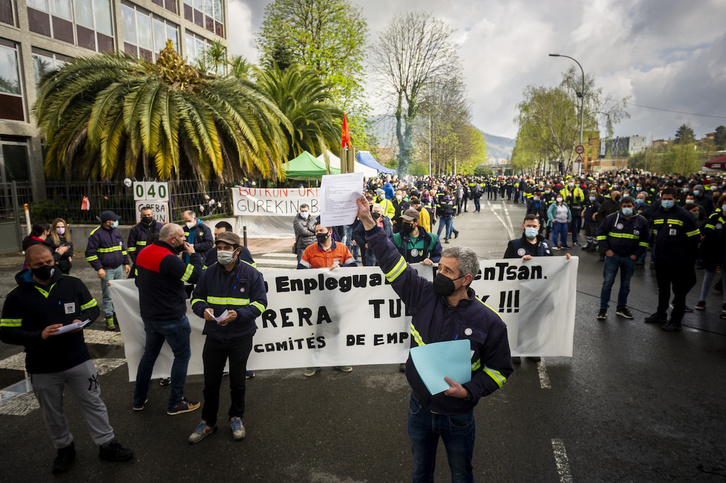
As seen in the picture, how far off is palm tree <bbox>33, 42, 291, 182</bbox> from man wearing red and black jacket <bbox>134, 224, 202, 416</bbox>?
10.7 meters

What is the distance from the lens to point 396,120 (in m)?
39.1

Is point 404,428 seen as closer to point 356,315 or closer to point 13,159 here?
point 356,315

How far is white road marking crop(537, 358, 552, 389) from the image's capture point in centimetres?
516

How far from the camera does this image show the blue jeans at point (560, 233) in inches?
566

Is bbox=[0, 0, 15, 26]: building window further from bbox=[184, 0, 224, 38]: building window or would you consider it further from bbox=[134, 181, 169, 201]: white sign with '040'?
bbox=[134, 181, 169, 201]: white sign with '040'

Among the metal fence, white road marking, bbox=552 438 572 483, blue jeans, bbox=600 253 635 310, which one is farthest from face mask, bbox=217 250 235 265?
the metal fence

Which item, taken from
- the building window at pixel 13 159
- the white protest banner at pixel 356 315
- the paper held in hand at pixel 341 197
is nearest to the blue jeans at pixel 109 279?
the white protest banner at pixel 356 315

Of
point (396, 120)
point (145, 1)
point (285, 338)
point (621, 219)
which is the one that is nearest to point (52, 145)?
point (145, 1)

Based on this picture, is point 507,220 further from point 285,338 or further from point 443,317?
point 443,317

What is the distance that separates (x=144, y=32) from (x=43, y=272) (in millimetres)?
24349

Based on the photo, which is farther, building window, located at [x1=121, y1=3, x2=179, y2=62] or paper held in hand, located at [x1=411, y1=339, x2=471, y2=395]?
building window, located at [x1=121, y1=3, x2=179, y2=62]

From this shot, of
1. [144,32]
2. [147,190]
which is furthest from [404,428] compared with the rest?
[144,32]

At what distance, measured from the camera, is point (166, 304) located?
4410 mm

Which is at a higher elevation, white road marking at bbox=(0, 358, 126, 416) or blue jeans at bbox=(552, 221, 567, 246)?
blue jeans at bbox=(552, 221, 567, 246)
